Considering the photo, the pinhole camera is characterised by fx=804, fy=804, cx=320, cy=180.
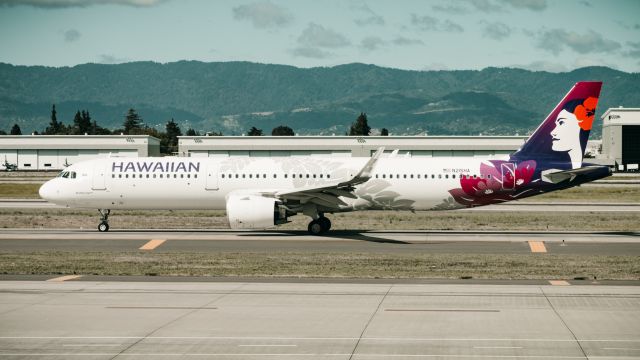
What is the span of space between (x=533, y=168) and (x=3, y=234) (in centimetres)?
2518

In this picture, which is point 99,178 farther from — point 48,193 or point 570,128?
point 570,128

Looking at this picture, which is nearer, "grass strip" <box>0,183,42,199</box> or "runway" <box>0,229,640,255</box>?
"runway" <box>0,229,640,255</box>

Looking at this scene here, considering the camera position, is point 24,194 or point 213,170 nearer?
point 213,170

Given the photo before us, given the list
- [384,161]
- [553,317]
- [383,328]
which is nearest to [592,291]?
[553,317]

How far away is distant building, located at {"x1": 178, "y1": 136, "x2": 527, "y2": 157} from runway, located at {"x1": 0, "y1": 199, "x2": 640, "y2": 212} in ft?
→ 145

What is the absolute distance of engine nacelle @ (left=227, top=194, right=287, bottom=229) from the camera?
36.0 metres

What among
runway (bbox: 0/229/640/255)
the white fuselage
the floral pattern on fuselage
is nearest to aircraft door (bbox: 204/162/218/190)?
the white fuselage

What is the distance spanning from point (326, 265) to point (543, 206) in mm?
32092

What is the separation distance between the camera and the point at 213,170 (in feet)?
130

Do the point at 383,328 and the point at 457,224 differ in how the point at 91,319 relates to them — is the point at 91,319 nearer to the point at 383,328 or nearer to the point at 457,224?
the point at 383,328

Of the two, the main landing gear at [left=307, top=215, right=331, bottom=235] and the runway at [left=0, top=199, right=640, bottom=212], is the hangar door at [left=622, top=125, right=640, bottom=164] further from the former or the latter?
the main landing gear at [left=307, top=215, right=331, bottom=235]

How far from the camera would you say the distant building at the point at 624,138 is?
13162cm

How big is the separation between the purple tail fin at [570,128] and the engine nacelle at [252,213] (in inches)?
506

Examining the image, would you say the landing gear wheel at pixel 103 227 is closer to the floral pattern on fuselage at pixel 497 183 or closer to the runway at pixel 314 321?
the runway at pixel 314 321
